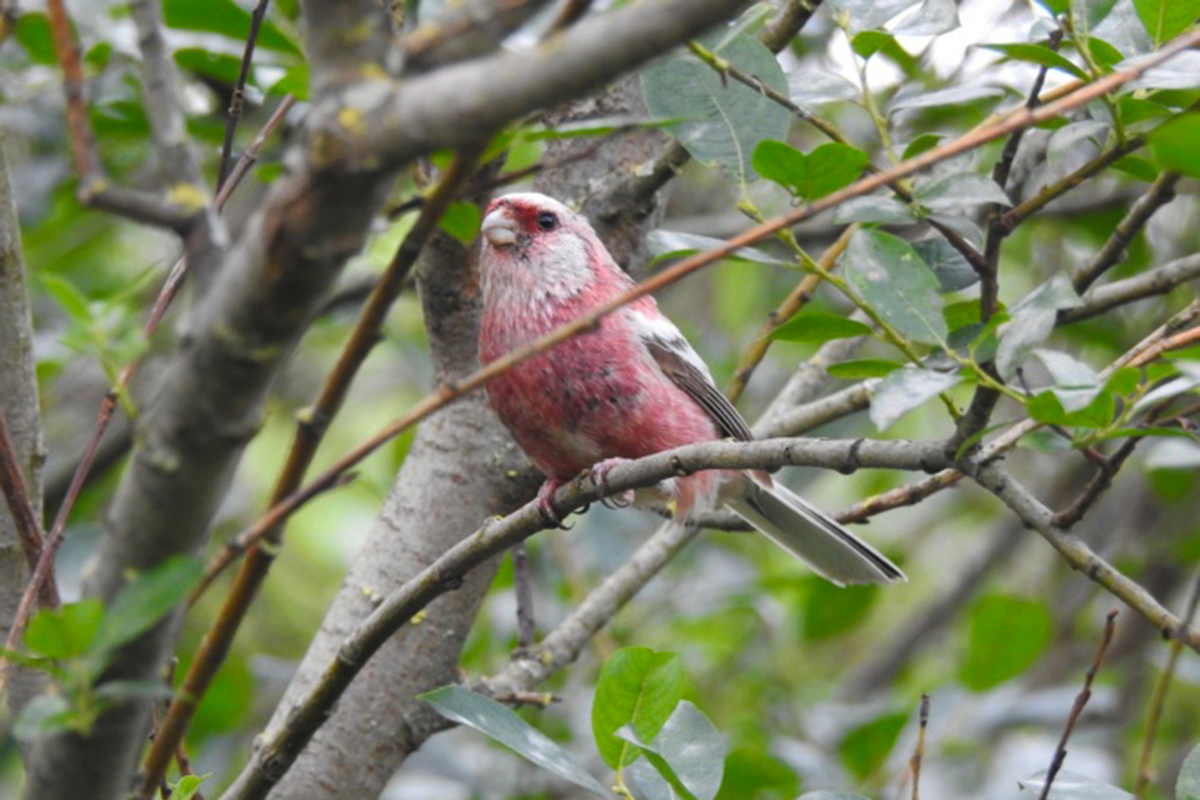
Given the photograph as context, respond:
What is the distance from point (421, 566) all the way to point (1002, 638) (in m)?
2.21

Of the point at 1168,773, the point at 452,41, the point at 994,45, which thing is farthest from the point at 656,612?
the point at 452,41

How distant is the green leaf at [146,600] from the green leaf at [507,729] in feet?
3.07

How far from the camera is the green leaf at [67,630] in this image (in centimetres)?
166

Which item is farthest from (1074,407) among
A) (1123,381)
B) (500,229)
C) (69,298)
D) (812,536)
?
(500,229)

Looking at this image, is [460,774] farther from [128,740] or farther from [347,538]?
[128,740]

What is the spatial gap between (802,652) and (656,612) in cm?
135

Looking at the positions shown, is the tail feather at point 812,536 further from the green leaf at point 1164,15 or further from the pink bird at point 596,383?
the green leaf at point 1164,15

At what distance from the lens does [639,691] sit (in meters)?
2.53

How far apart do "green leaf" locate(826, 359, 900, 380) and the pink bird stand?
4.20ft

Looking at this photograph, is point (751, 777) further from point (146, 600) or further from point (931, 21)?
point (146, 600)

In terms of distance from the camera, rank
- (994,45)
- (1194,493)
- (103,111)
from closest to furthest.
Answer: (994,45)
(103,111)
(1194,493)

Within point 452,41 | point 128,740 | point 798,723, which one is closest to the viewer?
point 452,41

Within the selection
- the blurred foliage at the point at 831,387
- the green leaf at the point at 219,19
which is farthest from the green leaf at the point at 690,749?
the green leaf at the point at 219,19

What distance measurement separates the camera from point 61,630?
1662 millimetres
